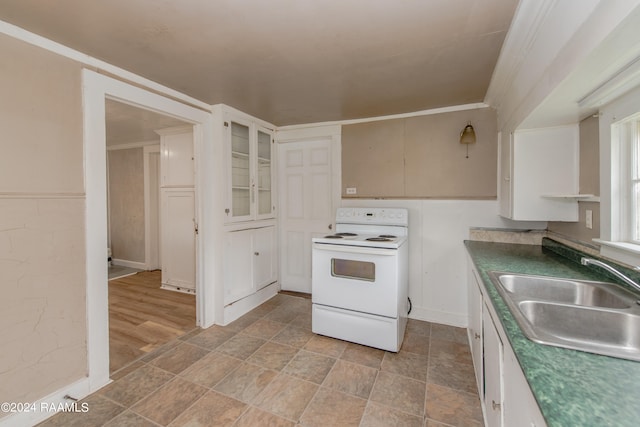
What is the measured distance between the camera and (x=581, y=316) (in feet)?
3.70

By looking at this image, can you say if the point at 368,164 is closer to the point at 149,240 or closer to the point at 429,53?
the point at 429,53

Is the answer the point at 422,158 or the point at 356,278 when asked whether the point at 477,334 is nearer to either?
the point at 356,278

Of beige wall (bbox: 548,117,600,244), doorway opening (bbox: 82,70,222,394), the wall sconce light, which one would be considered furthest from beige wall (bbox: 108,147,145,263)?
beige wall (bbox: 548,117,600,244)

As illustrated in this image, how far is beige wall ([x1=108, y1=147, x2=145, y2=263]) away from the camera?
15.6 feet

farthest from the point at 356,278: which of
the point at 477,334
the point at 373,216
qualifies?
the point at 477,334

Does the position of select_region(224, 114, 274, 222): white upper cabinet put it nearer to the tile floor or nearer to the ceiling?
the ceiling

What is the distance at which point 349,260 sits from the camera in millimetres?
2430

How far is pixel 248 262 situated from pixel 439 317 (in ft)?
7.03

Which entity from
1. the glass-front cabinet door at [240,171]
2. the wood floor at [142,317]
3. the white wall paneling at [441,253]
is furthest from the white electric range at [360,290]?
the wood floor at [142,317]

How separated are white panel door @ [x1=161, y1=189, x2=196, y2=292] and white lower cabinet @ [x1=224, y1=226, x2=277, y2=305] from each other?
40.3 inches

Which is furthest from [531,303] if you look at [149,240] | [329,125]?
[149,240]

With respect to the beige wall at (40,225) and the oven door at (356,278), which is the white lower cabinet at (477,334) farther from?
the beige wall at (40,225)

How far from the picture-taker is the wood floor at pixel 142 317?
233 cm

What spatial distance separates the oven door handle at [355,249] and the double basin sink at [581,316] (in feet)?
2.87
